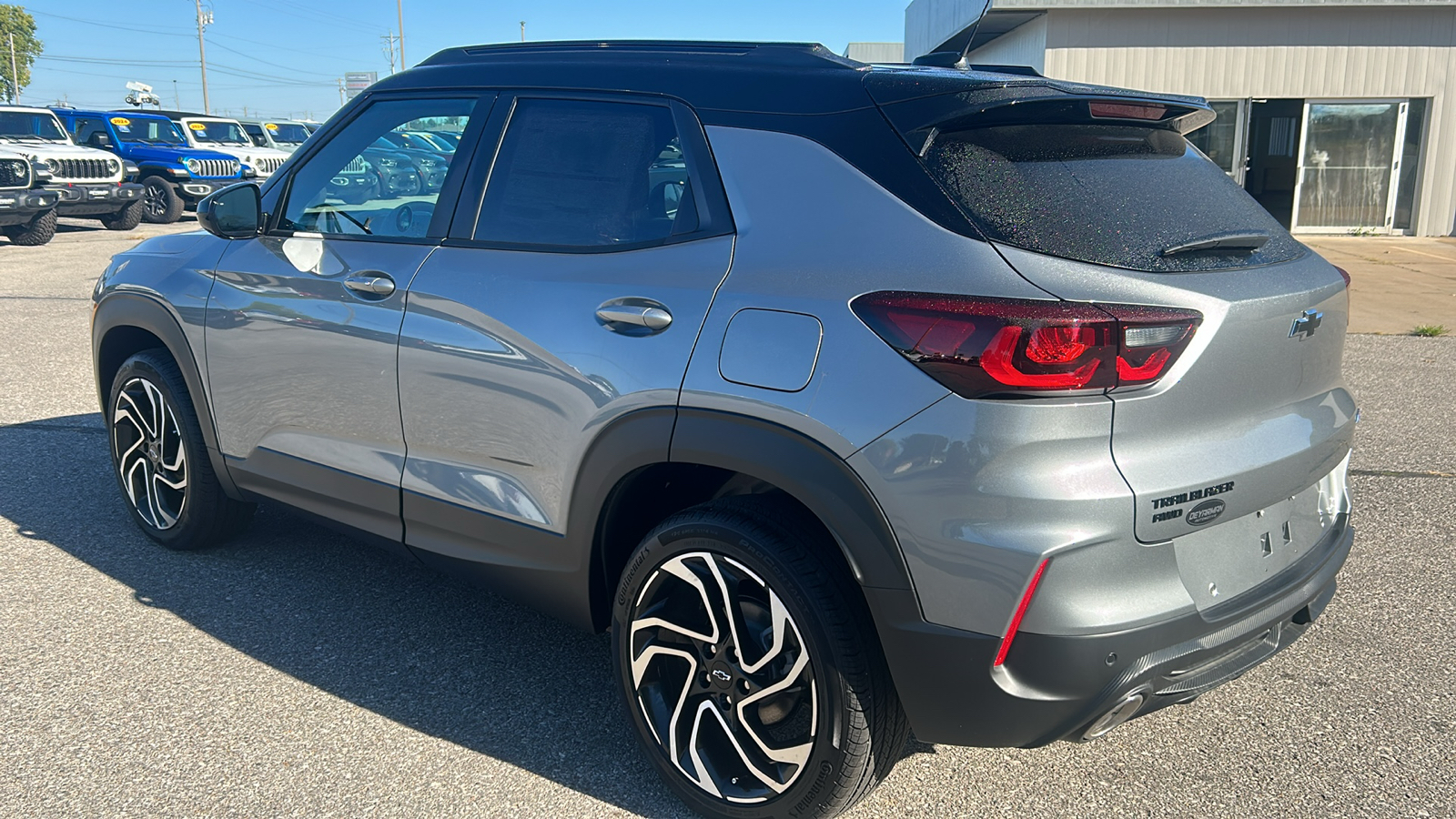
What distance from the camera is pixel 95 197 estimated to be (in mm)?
19031

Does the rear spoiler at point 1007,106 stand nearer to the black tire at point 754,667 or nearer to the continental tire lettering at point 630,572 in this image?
the black tire at point 754,667

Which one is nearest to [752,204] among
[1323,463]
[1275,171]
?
[1323,463]

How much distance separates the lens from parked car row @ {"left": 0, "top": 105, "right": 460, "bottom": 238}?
1680 cm

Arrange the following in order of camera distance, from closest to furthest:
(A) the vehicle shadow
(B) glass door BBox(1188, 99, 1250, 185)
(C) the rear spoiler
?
(C) the rear spoiler → (A) the vehicle shadow → (B) glass door BBox(1188, 99, 1250, 185)

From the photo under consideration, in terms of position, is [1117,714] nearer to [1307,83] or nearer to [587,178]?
[587,178]

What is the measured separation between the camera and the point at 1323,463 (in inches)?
104

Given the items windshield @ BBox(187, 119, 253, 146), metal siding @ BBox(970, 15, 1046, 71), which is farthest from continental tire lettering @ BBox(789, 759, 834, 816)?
windshield @ BBox(187, 119, 253, 146)

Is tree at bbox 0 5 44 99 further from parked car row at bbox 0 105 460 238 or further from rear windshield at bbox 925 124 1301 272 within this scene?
rear windshield at bbox 925 124 1301 272

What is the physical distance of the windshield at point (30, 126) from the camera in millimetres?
18922

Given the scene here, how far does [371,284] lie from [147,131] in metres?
21.8

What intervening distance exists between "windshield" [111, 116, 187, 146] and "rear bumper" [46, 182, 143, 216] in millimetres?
1982

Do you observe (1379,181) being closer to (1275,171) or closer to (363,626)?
(1275,171)

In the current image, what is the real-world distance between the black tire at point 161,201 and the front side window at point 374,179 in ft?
65.7

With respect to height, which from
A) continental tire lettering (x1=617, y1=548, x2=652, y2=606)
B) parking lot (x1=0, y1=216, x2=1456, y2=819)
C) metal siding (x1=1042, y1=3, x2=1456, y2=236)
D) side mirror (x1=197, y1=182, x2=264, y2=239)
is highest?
metal siding (x1=1042, y1=3, x2=1456, y2=236)
